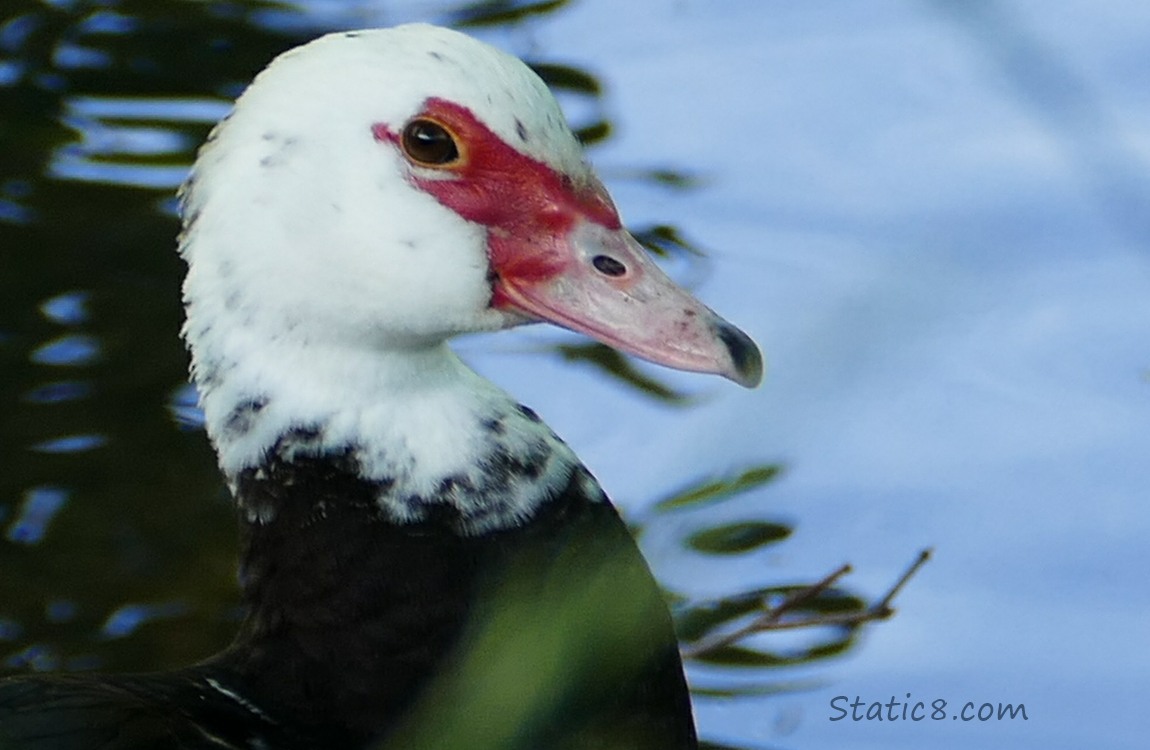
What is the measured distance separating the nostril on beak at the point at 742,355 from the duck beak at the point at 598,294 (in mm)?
18

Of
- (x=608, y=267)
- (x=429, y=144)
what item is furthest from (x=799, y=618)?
(x=429, y=144)

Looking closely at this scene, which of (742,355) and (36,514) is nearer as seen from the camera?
(742,355)

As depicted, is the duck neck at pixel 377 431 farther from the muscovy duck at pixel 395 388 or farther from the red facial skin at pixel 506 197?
the red facial skin at pixel 506 197

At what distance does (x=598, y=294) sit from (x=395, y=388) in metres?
0.30

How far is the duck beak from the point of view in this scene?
3.23m

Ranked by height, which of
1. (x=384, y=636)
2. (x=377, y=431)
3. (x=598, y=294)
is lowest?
(x=384, y=636)

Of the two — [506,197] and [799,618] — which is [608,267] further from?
[799,618]

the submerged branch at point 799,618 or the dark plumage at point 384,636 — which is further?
the submerged branch at point 799,618

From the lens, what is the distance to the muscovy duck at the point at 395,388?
3.17 m

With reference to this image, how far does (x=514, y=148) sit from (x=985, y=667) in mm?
1781

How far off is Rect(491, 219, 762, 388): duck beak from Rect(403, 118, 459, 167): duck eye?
142mm

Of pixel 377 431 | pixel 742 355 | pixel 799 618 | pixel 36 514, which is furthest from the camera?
pixel 36 514

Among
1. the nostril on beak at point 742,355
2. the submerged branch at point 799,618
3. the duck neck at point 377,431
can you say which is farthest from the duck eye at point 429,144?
the submerged branch at point 799,618

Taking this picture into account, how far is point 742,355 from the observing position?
124 inches
